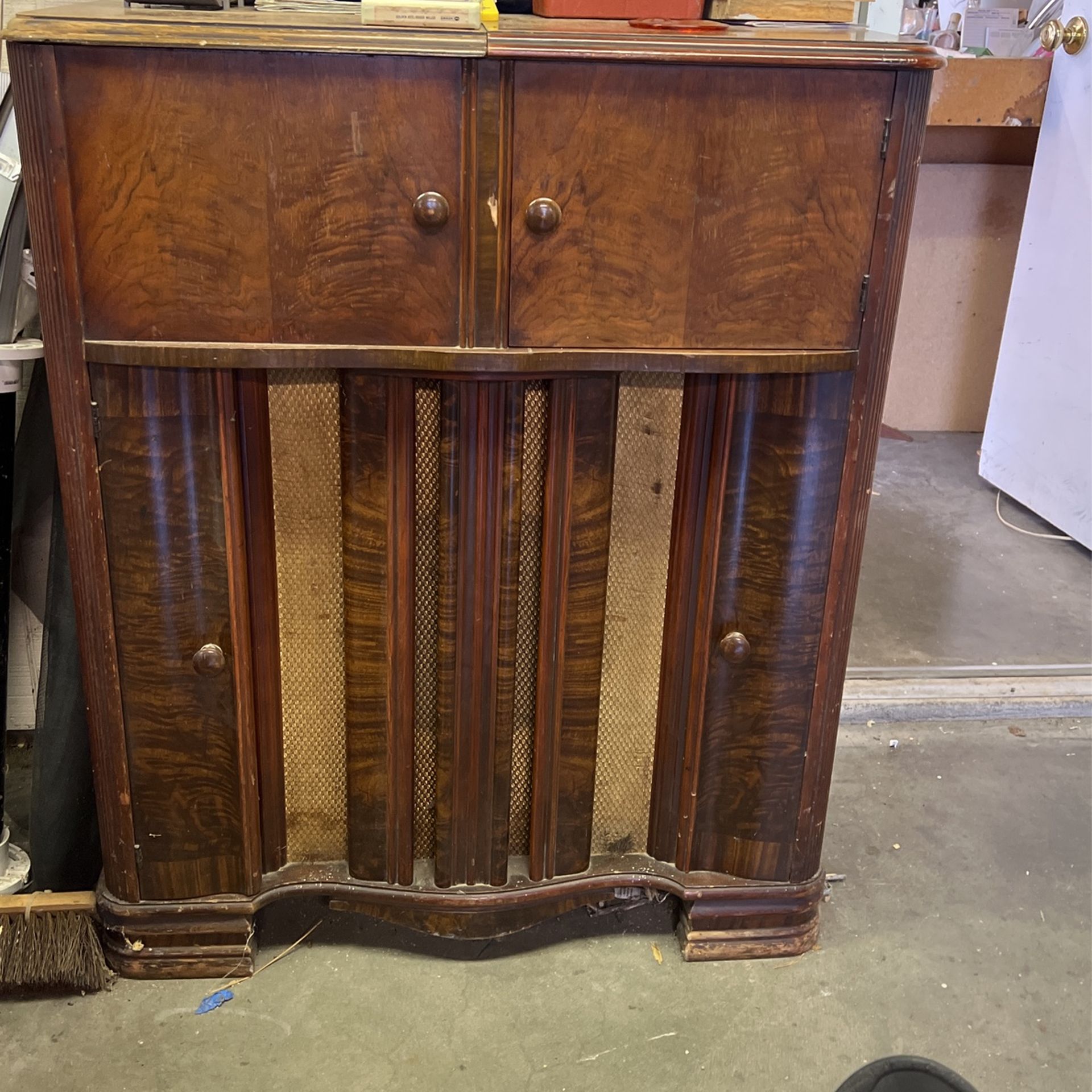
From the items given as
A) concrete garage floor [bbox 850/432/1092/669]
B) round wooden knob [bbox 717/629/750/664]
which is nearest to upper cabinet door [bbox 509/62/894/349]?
round wooden knob [bbox 717/629/750/664]

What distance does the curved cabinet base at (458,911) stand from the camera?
61.6 inches

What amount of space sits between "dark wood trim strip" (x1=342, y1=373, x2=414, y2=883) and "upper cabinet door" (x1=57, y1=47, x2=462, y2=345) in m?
0.11

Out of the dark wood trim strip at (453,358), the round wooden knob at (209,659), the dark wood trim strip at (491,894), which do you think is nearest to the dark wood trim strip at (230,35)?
the dark wood trim strip at (453,358)

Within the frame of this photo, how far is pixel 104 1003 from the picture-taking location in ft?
5.06

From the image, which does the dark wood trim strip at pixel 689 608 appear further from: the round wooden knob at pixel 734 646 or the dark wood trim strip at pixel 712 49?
the dark wood trim strip at pixel 712 49

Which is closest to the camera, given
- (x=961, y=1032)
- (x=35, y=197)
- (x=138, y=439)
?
(x=35, y=197)

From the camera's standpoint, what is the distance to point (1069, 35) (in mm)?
2773

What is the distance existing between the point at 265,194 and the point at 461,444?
1.13ft

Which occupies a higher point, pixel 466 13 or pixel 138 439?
pixel 466 13

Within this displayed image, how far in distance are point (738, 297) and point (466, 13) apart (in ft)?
1.34

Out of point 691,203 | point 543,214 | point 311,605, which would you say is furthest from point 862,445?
point 311,605

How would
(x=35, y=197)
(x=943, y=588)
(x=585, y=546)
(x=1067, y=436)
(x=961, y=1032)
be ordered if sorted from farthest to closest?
1. (x=1067, y=436)
2. (x=943, y=588)
3. (x=961, y=1032)
4. (x=585, y=546)
5. (x=35, y=197)

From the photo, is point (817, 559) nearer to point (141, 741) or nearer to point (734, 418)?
point (734, 418)

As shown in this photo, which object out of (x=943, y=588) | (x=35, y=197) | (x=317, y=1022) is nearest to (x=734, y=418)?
(x=35, y=197)
